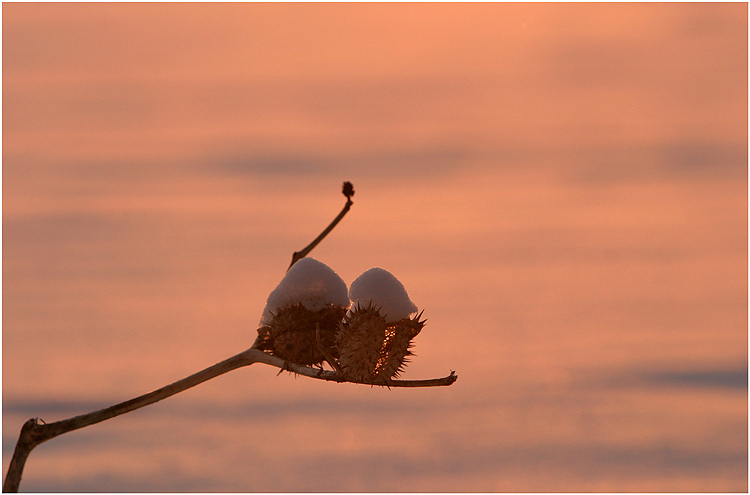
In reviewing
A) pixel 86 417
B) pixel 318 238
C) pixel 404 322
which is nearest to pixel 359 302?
pixel 404 322

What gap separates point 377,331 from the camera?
34.6 ft

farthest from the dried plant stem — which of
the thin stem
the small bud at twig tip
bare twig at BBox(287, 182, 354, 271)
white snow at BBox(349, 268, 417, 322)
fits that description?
the small bud at twig tip

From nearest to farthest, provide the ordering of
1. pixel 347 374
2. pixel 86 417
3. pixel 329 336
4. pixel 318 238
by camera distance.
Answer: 1. pixel 347 374
2. pixel 329 336
3. pixel 86 417
4. pixel 318 238

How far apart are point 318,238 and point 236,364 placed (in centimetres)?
263

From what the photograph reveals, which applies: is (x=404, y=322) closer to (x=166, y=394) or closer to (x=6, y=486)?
(x=166, y=394)

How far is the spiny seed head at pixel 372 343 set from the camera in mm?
10430

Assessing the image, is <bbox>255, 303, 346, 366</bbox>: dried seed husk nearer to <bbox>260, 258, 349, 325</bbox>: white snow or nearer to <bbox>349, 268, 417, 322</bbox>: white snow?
<bbox>260, 258, 349, 325</bbox>: white snow

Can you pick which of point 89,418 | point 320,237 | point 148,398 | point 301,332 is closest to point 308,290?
point 301,332

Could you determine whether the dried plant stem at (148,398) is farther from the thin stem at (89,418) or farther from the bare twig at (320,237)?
the bare twig at (320,237)

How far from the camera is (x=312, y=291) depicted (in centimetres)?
1136

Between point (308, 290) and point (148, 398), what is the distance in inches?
113

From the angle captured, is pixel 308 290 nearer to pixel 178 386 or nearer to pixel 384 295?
pixel 384 295

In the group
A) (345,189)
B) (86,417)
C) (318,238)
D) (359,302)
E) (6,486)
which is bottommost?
(6,486)

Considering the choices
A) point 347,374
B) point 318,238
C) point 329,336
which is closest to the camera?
point 347,374
